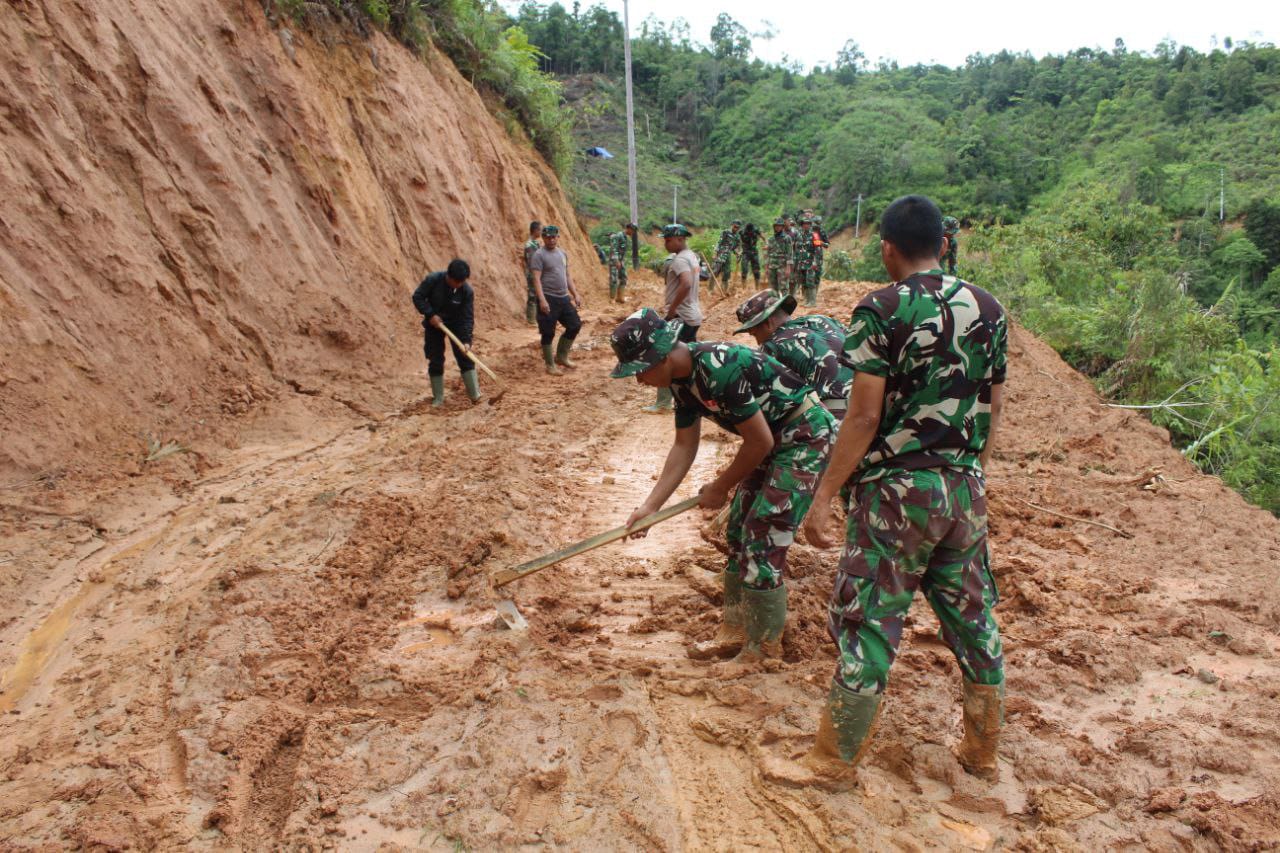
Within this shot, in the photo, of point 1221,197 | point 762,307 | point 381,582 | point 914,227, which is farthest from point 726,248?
point 1221,197

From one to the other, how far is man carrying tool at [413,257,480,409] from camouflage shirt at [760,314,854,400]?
4.17 metres

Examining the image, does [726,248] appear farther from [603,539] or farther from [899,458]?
[899,458]

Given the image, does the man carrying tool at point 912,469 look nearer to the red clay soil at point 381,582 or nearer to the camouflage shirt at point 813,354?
the red clay soil at point 381,582

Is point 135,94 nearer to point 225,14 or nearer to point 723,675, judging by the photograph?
point 225,14

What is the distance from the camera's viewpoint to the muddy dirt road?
8.53ft

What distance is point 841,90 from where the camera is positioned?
60.4m

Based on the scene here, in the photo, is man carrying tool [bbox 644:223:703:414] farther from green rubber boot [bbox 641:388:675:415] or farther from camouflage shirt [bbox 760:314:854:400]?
camouflage shirt [bbox 760:314:854:400]

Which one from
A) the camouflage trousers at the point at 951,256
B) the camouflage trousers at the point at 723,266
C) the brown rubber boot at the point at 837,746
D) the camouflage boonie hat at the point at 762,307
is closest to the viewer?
the brown rubber boot at the point at 837,746

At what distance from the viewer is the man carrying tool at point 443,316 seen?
750cm

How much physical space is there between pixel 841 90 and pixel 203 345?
6217 cm

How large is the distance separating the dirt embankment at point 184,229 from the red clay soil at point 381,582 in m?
0.03

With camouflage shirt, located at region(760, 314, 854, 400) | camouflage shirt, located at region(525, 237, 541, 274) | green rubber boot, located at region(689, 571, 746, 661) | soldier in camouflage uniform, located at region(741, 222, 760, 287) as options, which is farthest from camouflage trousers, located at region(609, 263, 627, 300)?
green rubber boot, located at region(689, 571, 746, 661)

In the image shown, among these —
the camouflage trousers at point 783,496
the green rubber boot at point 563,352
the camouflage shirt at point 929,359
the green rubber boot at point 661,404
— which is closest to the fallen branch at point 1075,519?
the camouflage trousers at point 783,496

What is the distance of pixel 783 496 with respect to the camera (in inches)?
128
